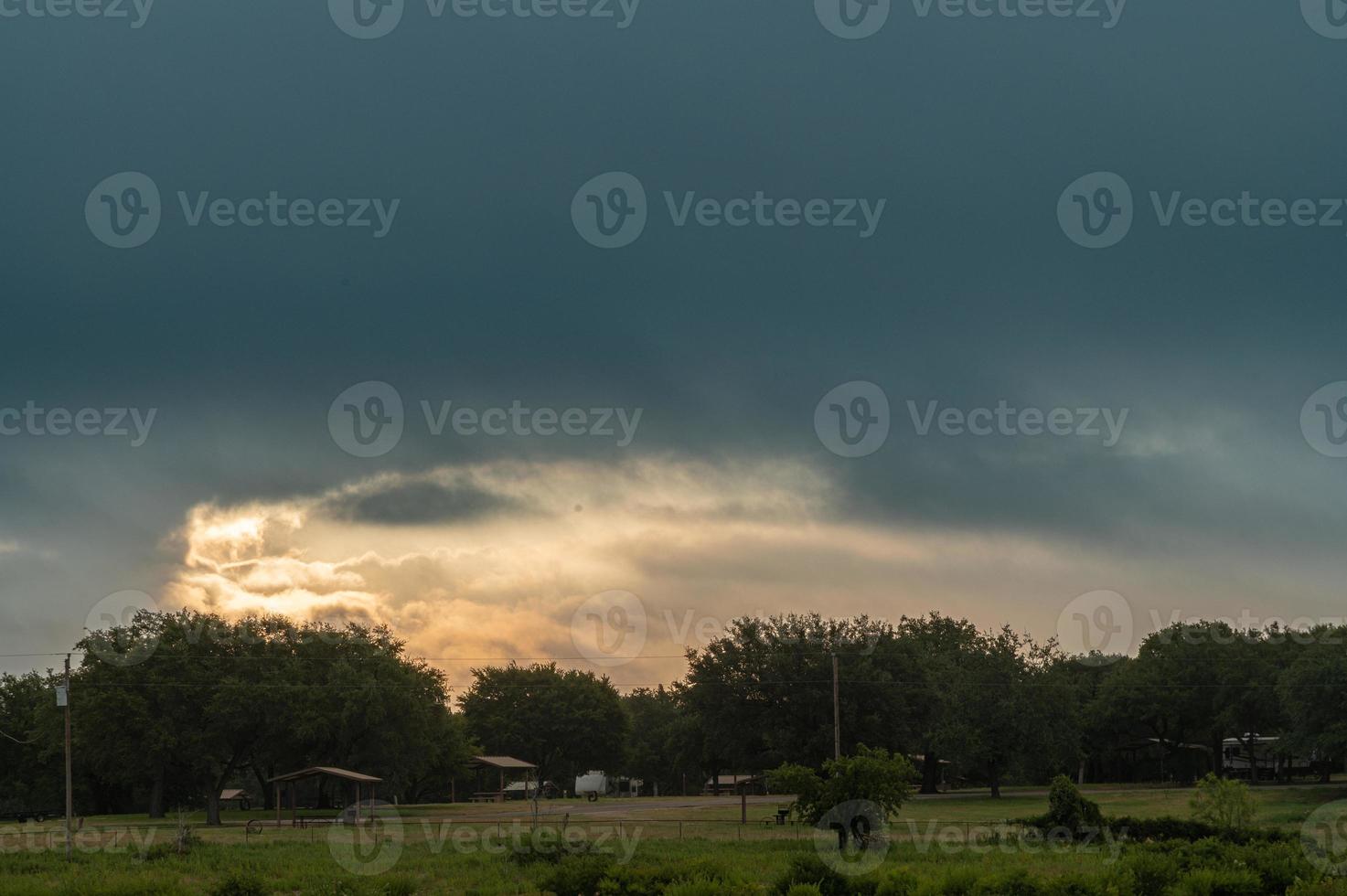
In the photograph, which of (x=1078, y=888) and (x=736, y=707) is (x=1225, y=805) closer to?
(x=1078, y=888)

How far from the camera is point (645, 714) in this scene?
145375mm

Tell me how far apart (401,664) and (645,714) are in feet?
196

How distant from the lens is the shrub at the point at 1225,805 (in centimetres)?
4359

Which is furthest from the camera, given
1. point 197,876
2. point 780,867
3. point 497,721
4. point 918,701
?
point 497,721

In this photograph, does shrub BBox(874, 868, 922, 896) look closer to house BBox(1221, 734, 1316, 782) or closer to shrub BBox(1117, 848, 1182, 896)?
shrub BBox(1117, 848, 1182, 896)

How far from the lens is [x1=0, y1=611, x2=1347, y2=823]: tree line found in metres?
79.1

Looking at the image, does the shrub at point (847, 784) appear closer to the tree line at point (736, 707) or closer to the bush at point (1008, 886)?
the bush at point (1008, 886)

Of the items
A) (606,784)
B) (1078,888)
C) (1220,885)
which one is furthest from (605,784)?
(1220,885)

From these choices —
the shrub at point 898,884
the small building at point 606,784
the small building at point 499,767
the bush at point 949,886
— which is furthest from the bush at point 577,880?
the small building at point 606,784

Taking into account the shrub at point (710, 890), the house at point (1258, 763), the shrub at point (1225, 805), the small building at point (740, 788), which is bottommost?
the small building at point (740, 788)

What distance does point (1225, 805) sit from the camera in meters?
44.3

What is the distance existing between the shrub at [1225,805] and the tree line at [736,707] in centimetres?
3157

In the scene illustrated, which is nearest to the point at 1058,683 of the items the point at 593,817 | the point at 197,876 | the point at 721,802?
the point at 721,802

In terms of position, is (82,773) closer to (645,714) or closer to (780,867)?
(645,714)
